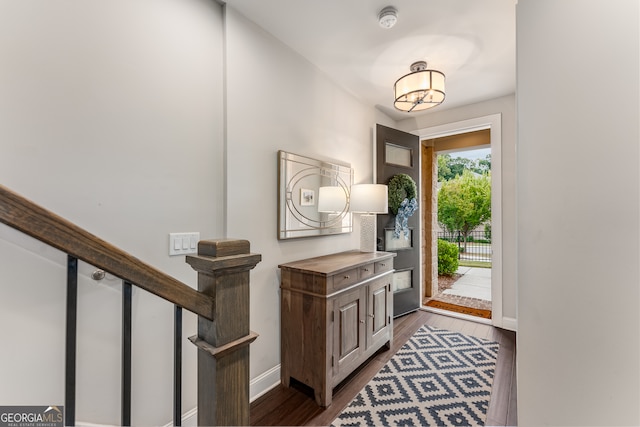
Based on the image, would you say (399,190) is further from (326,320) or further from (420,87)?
(326,320)

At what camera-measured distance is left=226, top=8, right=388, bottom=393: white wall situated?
1798mm

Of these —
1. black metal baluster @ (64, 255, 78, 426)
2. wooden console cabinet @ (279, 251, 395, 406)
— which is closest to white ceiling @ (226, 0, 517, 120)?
wooden console cabinet @ (279, 251, 395, 406)

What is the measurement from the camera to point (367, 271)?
2.27 m

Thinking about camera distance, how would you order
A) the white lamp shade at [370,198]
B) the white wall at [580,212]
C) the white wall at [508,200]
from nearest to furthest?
the white wall at [580,212] → the white lamp shade at [370,198] → the white wall at [508,200]

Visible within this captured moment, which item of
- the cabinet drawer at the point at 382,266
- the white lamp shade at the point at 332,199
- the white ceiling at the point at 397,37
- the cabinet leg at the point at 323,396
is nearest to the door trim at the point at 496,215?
the white ceiling at the point at 397,37

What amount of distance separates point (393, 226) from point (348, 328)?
162cm

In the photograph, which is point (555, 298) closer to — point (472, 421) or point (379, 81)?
point (472, 421)

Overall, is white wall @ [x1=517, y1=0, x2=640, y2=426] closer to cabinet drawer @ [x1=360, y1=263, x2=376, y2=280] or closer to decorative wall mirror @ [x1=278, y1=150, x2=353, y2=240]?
cabinet drawer @ [x1=360, y1=263, x2=376, y2=280]

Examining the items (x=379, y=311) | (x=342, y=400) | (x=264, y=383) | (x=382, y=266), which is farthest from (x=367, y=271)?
(x=264, y=383)

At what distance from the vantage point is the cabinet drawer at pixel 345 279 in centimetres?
191

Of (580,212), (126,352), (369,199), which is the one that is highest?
(369,199)

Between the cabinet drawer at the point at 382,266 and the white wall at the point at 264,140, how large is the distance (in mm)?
520

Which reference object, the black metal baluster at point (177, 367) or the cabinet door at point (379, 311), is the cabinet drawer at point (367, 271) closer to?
the cabinet door at point (379, 311)

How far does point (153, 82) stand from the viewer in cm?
145
